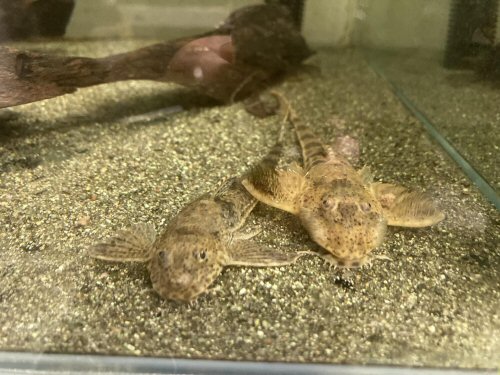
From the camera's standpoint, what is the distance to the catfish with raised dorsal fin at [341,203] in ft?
10.1

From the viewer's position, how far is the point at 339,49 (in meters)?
8.27

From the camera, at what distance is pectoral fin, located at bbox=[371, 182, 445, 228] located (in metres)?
3.35

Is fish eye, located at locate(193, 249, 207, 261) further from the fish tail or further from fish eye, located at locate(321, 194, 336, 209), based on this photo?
the fish tail

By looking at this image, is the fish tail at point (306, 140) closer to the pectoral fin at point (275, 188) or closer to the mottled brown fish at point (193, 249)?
the pectoral fin at point (275, 188)

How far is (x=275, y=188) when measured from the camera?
364cm

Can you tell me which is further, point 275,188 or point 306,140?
point 306,140

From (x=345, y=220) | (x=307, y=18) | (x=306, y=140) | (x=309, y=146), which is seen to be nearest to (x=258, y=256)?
(x=345, y=220)

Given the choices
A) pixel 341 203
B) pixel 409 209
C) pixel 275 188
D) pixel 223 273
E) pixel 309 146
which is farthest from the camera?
pixel 309 146

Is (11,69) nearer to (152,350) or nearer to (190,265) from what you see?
(190,265)

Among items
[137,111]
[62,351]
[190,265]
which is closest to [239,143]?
[137,111]

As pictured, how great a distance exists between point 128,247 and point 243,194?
111 cm

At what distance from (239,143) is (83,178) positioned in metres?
1.72

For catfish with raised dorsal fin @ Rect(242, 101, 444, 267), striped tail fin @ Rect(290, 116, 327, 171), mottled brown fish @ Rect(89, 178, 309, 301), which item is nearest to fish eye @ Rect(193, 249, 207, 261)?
mottled brown fish @ Rect(89, 178, 309, 301)

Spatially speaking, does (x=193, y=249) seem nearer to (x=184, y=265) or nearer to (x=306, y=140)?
(x=184, y=265)
